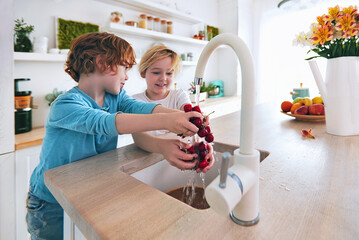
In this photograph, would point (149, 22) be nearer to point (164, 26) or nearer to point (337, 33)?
point (164, 26)

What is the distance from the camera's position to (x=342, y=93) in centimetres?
100

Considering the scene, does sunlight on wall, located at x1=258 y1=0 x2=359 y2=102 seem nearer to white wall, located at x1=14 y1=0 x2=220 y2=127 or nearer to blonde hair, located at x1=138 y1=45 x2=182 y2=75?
white wall, located at x1=14 y1=0 x2=220 y2=127

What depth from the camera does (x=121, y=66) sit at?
886 millimetres

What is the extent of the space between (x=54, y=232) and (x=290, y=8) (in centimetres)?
226

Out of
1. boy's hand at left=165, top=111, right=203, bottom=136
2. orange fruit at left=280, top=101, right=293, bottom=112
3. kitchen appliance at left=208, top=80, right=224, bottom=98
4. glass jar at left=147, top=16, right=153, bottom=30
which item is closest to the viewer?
boy's hand at left=165, top=111, right=203, bottom=136

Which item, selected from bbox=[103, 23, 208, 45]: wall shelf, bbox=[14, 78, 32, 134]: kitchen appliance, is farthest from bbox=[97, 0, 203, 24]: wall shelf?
bbox=[14, 78, 32, 134]: kitchen appliance

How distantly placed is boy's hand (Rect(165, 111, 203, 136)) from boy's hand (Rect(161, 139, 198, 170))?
0.12 metres

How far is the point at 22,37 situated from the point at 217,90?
2866 millimetres

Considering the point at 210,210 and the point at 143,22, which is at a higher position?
the point at 143,22

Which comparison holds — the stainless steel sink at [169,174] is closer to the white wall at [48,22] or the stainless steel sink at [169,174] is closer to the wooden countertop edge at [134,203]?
the wooden countertop edge at [134,203]

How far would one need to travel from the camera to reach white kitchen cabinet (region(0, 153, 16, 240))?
1288 millimetres

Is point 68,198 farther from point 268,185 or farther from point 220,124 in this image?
point 220,124

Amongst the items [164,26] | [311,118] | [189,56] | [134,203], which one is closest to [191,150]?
[134,203]

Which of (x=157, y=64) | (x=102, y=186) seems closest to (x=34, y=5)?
(x=157, y=64)
